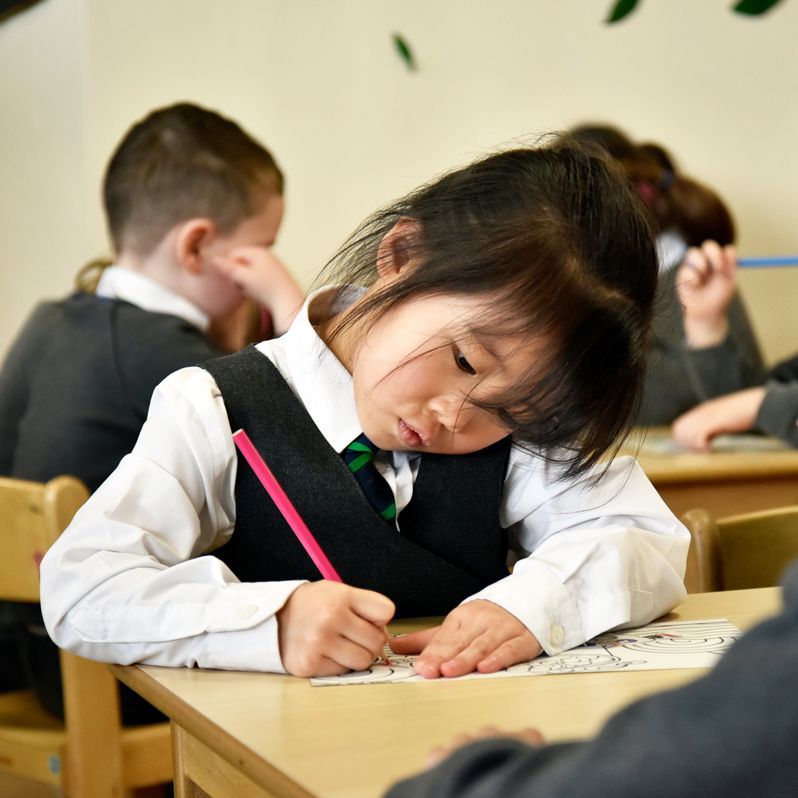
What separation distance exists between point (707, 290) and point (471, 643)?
1.83 metres

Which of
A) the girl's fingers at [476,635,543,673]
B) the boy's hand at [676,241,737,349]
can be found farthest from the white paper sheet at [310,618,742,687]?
the boy's hand at [676,241,737,349]

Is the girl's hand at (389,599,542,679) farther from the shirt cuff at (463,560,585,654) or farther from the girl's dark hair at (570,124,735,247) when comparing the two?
the girl's dark hair at (570,124,735,247)

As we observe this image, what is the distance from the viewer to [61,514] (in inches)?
45.6

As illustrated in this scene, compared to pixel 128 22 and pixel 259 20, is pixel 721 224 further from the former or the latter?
pixel 128 22

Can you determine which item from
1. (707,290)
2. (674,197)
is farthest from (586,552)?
(674,197)

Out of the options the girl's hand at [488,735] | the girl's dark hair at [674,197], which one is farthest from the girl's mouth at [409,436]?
the girl's dark hair at [674,197]

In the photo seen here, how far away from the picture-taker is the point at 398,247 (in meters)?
0.95

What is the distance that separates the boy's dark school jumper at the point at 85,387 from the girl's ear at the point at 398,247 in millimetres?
707

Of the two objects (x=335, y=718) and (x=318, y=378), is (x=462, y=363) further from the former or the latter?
(x=335, y=718)

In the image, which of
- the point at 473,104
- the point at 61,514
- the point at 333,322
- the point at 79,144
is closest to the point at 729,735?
the point at 333,322

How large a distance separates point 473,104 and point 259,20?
593 mm

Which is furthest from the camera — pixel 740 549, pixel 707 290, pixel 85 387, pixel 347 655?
pixel 707 290

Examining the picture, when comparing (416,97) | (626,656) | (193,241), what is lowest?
(626,656)

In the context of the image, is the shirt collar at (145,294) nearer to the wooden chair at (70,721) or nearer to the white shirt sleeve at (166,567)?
the wooden chair at (70,721)
